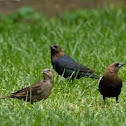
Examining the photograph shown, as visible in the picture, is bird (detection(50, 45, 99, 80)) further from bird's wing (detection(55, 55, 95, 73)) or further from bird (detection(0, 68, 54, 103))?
bird (detection(0, 68, 54, 103))

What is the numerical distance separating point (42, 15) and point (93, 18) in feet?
4.03

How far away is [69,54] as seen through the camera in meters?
9.27

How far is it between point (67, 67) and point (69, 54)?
1229 mm

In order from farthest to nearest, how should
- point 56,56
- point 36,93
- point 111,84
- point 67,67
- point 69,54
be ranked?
point 69,54, point 56,56, point 67,67, point 111,84, point 36,93

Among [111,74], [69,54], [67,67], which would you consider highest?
[111,74]

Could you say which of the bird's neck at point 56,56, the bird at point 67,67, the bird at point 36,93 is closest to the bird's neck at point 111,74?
the bird at point 36,93

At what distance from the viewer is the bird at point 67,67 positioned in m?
7.79

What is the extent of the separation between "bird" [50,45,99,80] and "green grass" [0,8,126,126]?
0.14 meters

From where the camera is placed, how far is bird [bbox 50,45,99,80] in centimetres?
779

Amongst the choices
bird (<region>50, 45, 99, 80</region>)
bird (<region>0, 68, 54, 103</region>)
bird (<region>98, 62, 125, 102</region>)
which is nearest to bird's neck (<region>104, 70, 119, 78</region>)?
bird (<region>98, 62, 125, 102</region>)

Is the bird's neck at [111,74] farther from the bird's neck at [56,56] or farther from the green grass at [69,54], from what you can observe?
the bird's neck at [56,56]

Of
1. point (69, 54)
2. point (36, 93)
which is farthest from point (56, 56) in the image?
point (36, 93)

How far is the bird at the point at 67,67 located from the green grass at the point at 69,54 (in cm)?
14

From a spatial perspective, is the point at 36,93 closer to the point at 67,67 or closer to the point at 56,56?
the point at 67,67
